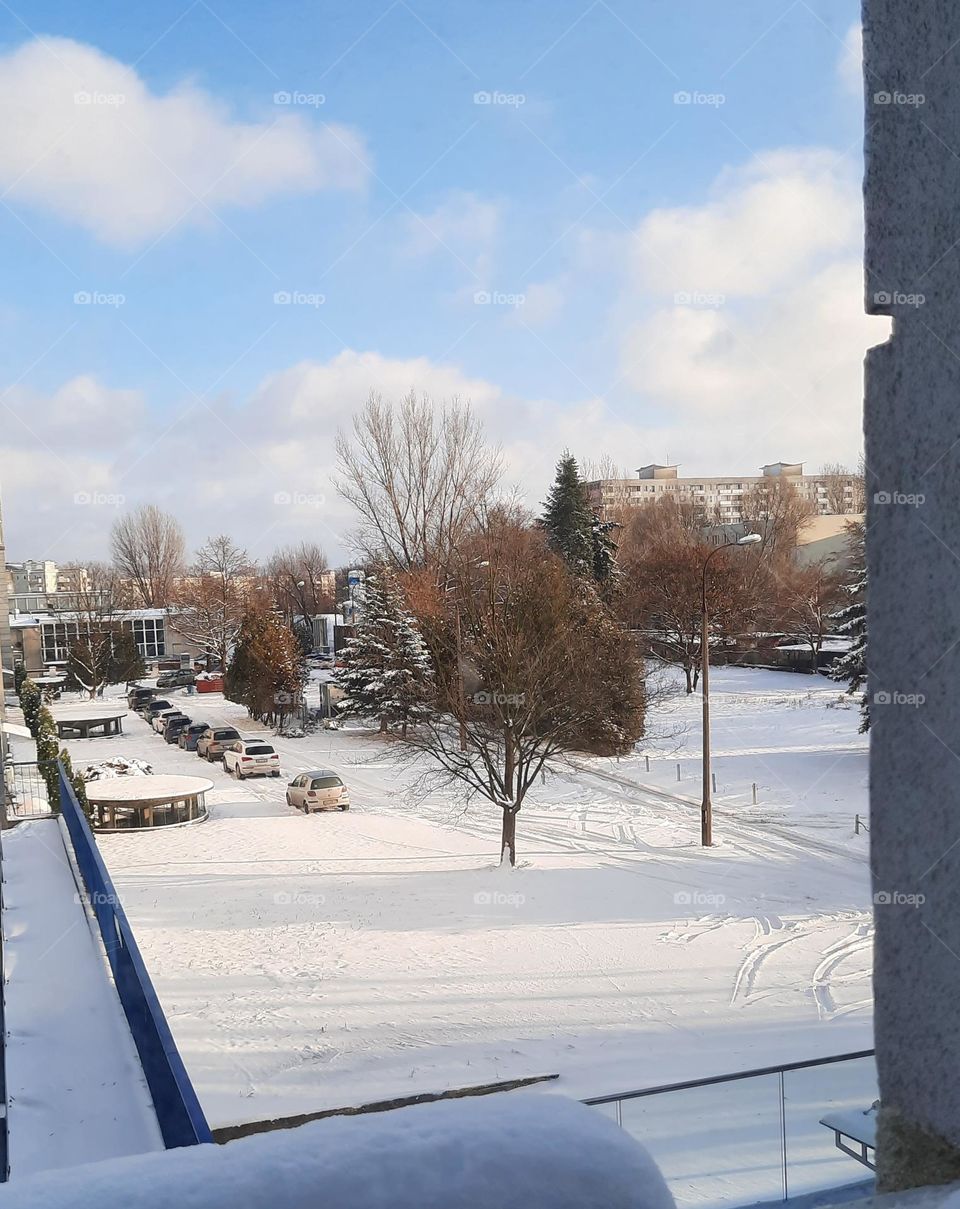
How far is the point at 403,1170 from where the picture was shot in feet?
2.52

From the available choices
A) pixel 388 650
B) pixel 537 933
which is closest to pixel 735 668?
pixel 388 650

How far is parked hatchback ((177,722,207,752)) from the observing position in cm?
2791

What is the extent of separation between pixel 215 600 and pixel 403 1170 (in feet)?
166

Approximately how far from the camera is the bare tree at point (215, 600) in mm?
48750

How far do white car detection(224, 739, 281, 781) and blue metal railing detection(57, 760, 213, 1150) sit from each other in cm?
1573

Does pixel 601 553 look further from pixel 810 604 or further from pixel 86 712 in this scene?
pixel 86 712

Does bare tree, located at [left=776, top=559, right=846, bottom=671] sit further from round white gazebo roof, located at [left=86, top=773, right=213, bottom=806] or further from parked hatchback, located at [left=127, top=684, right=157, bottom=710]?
parked hatchback, located at [left=127, top=684, right=157, bottom=710]

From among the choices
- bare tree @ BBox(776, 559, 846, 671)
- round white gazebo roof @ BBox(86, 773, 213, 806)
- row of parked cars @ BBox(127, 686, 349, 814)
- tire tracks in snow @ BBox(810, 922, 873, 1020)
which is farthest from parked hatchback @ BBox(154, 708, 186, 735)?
bare tree @ BBox(776, 559, 846, 671)

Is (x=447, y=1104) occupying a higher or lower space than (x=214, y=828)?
higher

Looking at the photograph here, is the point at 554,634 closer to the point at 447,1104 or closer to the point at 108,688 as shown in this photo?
the point at 447,1104

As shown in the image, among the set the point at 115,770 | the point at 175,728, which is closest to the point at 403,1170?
the point at 115,770

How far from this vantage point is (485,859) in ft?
51.0

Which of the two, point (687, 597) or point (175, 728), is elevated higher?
point (687, 597)

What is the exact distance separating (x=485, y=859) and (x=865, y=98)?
15154mm
